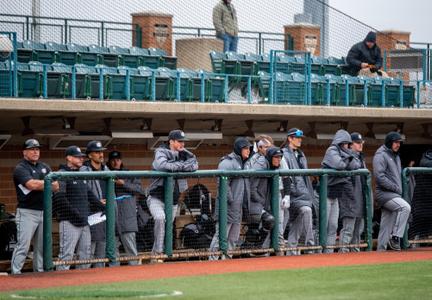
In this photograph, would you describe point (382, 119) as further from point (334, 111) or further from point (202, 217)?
point (202, 217)

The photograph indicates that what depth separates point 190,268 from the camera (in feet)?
40.4

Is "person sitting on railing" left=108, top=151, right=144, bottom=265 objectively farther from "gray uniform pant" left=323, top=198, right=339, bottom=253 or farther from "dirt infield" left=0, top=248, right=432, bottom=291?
"gray uniform pant" left=323, top=198, right=339, bottom=253

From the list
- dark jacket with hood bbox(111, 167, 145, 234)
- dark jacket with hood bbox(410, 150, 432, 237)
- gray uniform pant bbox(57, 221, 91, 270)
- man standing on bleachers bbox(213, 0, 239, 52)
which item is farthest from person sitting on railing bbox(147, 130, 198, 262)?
man standing on bleachers bbox(213, 0, 239, 52)

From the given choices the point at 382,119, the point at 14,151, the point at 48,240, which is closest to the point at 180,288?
the point at 48,240

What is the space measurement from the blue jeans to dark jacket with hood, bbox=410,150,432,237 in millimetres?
6529

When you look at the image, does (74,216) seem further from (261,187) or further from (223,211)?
(261,187)

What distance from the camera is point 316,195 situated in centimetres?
1498

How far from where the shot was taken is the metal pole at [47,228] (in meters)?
12.1

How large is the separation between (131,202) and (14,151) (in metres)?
5.59

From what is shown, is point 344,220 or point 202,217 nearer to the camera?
point 202,217

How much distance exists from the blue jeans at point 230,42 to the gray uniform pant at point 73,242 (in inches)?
356

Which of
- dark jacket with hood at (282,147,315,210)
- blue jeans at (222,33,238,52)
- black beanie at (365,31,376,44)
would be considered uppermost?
Answer: black beanie at (365,31,376,44)

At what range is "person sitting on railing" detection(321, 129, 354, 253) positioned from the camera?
14648 millimetres

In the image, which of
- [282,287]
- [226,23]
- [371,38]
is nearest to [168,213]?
[282,287]
